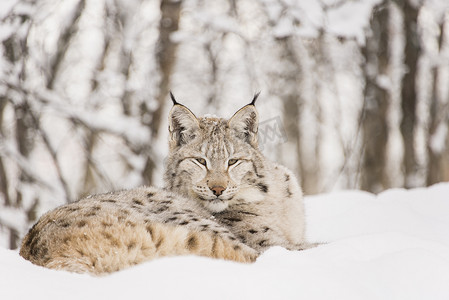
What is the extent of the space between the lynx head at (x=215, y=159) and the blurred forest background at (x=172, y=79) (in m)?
0.66

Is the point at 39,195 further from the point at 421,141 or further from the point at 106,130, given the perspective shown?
the point at 421,141

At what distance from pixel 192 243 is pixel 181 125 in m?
1.75

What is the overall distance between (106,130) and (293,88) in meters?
11.5

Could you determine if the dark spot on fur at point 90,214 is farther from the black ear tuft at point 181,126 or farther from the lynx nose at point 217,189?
the black ear tuft at point 181,126

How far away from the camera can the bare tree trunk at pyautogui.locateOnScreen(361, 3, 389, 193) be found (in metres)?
9.37

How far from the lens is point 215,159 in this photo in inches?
171

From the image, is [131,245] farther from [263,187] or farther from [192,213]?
[263,187]

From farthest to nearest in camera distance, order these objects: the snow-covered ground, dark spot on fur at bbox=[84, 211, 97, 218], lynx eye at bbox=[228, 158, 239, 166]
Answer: lynx eye at bbox=[228, 158, 239, 166]
dark spot on fur at bbox=[84, 211, 97, 218]
the snow-covered ground

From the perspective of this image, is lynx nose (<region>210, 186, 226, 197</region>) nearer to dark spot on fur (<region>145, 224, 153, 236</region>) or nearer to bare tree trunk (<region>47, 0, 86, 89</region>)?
dark spot on fur (<region>145, 224, 153, 236</region>)

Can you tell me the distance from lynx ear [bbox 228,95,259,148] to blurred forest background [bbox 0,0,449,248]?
3.37 ft

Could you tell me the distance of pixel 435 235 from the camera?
15.1ft

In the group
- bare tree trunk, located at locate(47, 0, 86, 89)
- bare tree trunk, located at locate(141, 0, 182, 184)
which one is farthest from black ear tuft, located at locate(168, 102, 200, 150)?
bare tree trunk, located at locate(47, 0, 86, 89)

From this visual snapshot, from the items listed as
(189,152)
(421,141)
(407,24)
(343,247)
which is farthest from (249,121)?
(421,141)

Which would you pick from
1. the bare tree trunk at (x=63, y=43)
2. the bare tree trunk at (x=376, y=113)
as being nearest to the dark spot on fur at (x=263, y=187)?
the bare tree trunk at (x=63, y=43)
